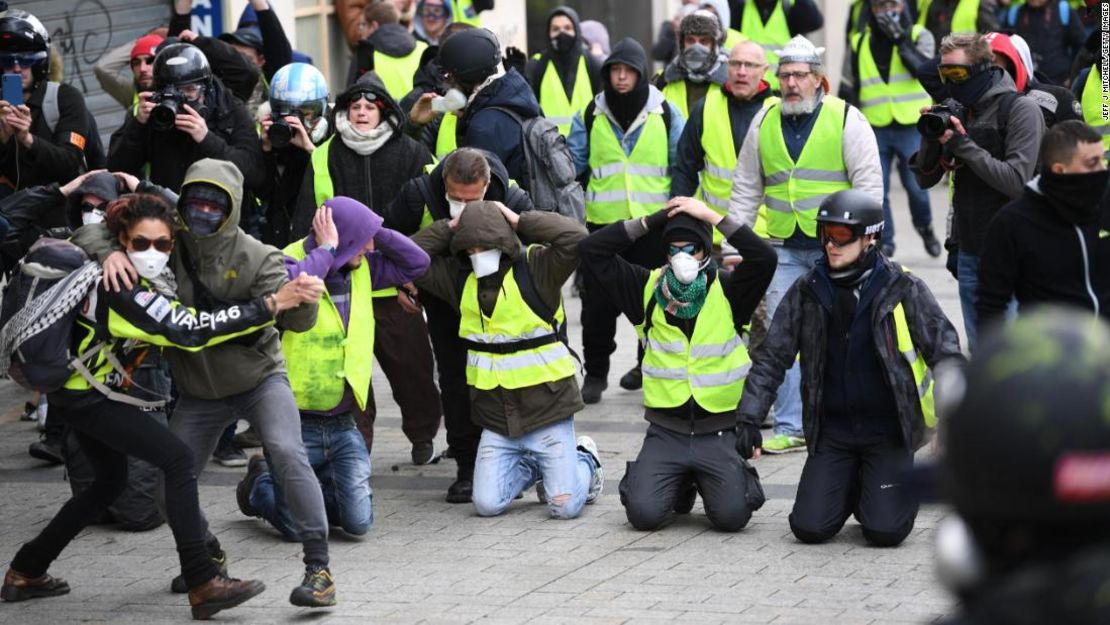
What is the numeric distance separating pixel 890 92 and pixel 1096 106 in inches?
165

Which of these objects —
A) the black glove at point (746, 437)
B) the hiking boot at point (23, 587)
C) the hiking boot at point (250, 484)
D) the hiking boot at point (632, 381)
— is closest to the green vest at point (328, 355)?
the hiking boot at point (250, 484)

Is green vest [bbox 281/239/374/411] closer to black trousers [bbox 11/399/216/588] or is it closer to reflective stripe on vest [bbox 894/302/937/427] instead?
black trousers [bbox 11/399/216/588]

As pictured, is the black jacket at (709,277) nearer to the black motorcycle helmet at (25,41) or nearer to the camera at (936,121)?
the camera at (936,121)

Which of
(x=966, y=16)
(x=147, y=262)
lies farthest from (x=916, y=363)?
(x=966, y=16)

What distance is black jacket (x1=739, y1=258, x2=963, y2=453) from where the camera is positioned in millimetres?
6793

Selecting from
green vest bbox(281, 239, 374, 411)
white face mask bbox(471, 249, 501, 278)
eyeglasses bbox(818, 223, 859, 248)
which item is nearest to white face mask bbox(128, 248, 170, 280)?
green vest bbox(281, 239, 374, 411)

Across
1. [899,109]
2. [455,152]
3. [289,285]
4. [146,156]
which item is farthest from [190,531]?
[899,109]

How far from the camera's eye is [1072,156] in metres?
6.29

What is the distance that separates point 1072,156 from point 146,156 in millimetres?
4299

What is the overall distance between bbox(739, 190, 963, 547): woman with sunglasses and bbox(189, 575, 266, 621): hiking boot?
6.70 feet

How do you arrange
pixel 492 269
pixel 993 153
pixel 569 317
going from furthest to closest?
pixel 569 317 → pixel 993 153 → pixel 492 269

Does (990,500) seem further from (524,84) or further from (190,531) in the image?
(524,84)

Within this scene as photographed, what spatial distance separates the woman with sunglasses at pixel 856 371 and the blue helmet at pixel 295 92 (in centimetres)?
265

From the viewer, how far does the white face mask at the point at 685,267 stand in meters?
7.19
